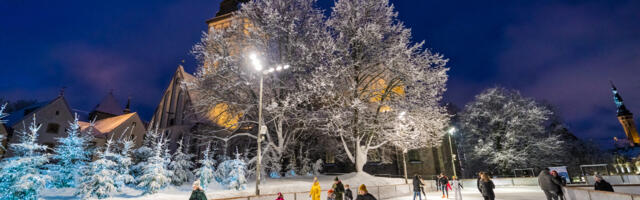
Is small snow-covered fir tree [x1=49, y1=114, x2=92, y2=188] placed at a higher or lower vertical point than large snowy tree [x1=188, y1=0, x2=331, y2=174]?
lower

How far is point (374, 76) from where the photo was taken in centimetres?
2295

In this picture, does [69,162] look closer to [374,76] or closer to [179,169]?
[179,169]

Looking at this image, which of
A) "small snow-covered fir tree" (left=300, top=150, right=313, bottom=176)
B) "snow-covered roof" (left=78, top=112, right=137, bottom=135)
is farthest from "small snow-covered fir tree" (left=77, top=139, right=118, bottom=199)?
"snow-covered roof" (left=78, top=112, right=137, bottom=135)

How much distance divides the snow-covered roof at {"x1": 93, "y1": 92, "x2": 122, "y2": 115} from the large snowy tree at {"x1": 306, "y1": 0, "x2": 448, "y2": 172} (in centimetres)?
4891

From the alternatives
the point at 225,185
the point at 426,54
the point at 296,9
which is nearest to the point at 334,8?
the point at 296,9

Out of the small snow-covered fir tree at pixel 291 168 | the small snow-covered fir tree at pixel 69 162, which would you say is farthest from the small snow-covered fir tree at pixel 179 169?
the small snow-covered fir tree at pixel 291 168

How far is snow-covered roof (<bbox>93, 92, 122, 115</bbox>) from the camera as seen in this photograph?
2046 inches

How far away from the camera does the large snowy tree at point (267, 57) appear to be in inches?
848

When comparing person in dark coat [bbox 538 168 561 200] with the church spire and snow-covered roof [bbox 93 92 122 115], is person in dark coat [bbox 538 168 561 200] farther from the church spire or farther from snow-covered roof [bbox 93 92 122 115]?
the church spire

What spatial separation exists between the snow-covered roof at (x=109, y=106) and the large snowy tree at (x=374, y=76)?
48.9 meters

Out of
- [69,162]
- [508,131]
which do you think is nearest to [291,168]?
[69,162]

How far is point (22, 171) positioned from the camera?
14.9 m

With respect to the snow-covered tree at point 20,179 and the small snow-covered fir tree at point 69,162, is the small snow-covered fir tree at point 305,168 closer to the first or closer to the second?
the small snow-covered fir tree at point 69,162

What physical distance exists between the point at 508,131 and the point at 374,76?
22.3m
